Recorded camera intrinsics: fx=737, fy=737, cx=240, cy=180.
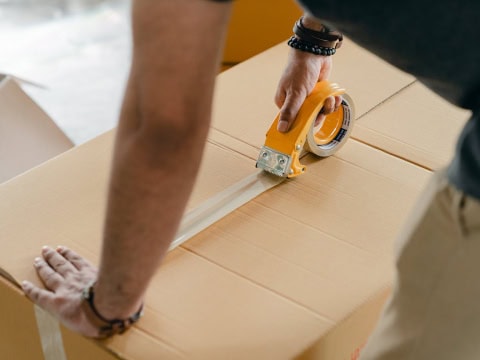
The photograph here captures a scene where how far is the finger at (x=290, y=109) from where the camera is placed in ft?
4.31

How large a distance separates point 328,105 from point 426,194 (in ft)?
1.84

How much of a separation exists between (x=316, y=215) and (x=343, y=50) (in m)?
0.64

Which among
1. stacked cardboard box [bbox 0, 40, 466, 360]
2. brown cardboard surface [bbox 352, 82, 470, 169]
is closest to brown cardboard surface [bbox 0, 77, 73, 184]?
stacked cardboard box [bbox 0, 40, 466, 360]

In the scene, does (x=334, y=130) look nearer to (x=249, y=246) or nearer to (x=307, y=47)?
(x=307, y=47)

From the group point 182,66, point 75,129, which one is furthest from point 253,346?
point 75,129

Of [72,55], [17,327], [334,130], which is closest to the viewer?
[17,327]

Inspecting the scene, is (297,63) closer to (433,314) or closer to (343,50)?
(343,50)

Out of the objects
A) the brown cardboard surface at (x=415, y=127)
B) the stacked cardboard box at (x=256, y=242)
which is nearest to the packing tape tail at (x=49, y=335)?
the stacked cardboard box at (x=256, y=242)

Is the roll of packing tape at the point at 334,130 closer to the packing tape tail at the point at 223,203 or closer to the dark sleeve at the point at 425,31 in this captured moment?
the packing tape tail at the point at 223,203

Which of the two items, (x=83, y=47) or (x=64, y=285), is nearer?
(x=64, y=285)

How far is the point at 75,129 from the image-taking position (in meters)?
2.28

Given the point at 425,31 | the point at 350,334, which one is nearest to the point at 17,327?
the point at 350,334

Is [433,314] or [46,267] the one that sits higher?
[433,314]

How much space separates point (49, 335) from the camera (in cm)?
111
